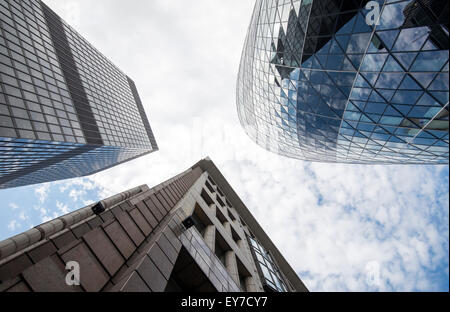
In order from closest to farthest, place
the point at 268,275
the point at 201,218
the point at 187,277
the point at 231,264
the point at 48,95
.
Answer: the point at 187,277
the point at 231,264
the point at 201,218
the point at 268,275
the point at 48,95

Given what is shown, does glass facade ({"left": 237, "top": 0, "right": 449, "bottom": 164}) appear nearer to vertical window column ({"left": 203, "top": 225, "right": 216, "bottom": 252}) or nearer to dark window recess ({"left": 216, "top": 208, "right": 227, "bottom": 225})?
dark window recess ({"left": 216, "top": 208, "right": 227, "bottom": 225})

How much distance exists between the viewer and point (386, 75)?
1418 cm

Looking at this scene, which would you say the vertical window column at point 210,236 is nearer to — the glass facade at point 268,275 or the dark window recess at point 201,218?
the dark window recess at point 201,218

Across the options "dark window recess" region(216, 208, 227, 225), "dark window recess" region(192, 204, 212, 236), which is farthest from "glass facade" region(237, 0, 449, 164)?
"dark window recess" region(192, 204, 212, 236)

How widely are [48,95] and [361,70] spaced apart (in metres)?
46.4

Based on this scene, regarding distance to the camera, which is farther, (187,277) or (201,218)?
(201,218)

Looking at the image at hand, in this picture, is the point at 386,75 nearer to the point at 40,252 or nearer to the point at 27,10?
the point at 40,252

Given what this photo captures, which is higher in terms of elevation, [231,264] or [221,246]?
[221,246]

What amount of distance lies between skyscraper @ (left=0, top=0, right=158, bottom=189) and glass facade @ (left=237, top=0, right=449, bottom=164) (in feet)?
113

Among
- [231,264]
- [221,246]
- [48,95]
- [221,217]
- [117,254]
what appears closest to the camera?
[117,254]

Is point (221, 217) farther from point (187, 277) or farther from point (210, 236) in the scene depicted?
point (187, 277)

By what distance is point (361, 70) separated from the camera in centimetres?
1542

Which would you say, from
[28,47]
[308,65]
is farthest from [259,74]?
[28,47]

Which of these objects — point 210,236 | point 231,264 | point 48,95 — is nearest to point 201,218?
point 210,236
